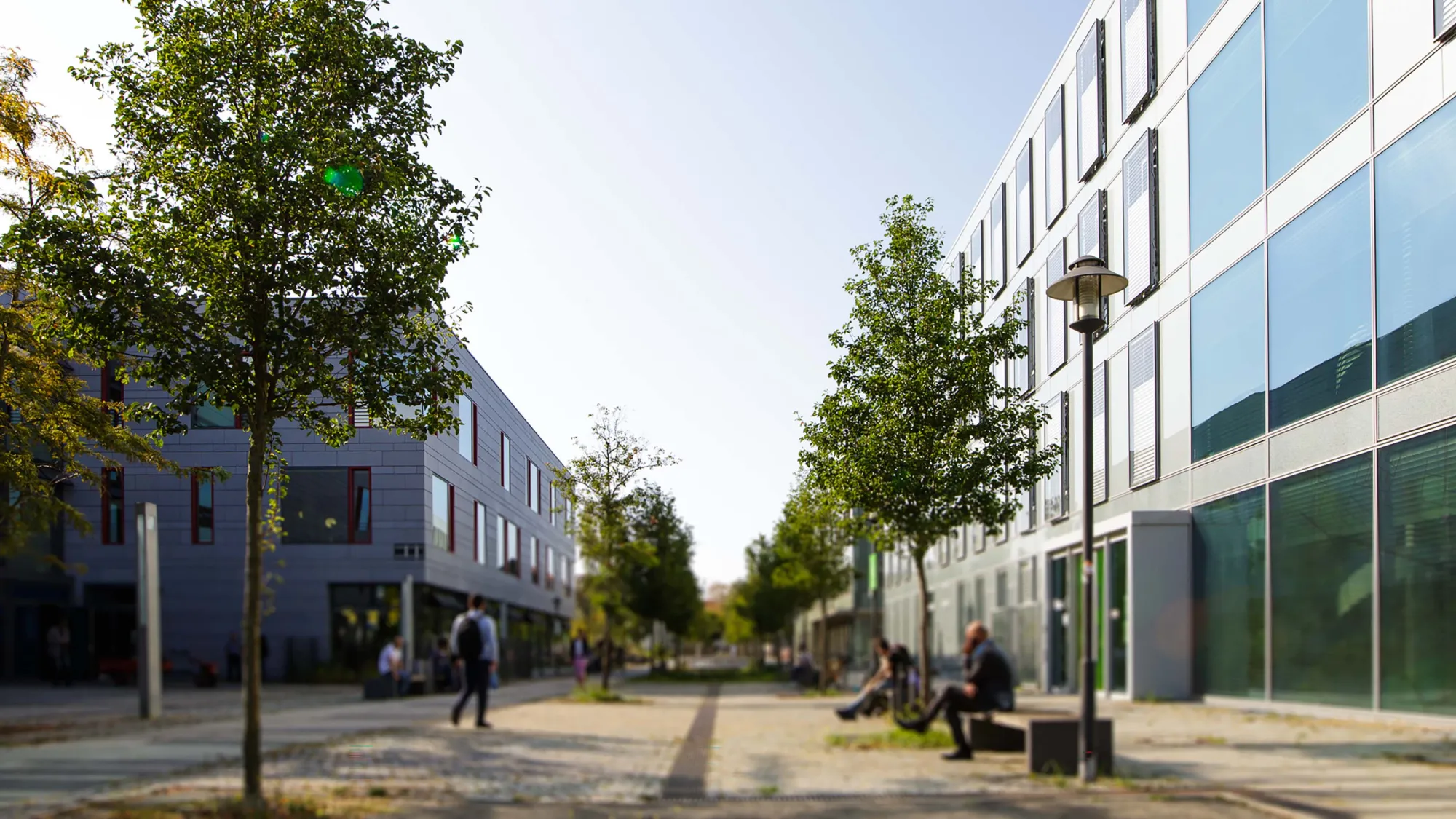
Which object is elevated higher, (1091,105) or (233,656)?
(1091,105)

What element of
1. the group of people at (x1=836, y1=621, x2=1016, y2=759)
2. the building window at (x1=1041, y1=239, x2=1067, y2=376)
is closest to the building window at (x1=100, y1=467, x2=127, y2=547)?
the group of people at (x1=836, y1=621, x2=1016, y2=759)

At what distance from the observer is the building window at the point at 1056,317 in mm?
32875

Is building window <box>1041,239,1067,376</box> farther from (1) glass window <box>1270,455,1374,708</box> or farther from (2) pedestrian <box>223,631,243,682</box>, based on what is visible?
(2) pedestrian <box>223,631,243,682</box>

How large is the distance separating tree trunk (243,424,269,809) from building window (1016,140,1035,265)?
30.0m

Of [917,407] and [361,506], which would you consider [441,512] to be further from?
[917,407]

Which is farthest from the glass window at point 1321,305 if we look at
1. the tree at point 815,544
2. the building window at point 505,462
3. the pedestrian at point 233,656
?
the pedestrian at point 233,656

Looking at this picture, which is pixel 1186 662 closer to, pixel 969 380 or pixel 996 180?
pixel 969 380

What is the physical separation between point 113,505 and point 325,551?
8.23 metres

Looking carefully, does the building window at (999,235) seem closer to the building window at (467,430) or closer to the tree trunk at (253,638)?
the building window at (467,430)

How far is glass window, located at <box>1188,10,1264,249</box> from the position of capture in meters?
21.1

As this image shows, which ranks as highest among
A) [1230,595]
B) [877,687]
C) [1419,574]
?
[1419,574]

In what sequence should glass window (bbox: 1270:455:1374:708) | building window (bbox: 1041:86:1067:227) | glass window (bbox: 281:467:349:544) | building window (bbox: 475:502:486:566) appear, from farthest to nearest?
building window (bbox: 1041:86:1067:227), glass window (bbox: 281:467:349:544), building window (bbox: 475:502:486:566), glass window (bbox: 1270:455:1374:708)

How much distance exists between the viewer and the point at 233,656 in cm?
3253

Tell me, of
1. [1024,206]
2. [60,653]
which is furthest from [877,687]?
[60,653]
